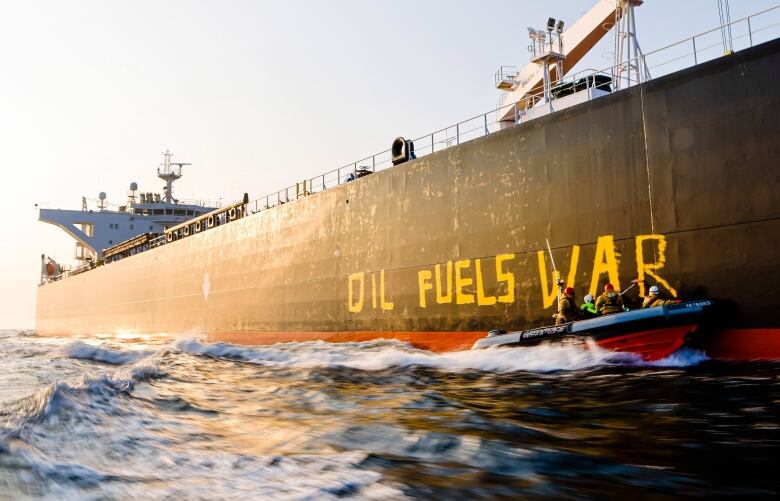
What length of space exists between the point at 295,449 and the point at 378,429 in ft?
3.06

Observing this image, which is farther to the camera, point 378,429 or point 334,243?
point 334,243

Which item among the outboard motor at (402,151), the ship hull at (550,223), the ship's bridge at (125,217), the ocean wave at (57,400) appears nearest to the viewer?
the ocean wave at (57,400)

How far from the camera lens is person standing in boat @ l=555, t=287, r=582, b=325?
984cm

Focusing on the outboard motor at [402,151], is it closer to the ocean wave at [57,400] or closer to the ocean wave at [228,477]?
the ocean wave at [57,400]

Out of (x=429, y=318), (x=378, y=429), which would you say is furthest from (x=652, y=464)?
(x=429, y=318)

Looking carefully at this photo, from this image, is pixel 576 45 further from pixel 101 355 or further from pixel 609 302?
pixel 101 355

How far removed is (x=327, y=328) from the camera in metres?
17.2

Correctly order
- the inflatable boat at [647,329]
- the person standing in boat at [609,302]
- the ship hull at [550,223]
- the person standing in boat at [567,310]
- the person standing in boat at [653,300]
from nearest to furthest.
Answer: the inflatable boat at [647,329]
the ship hull at [550,223]
the person standing in boat at [653,300]
the person standing in boat at [609,302]
the person standing in boat at [567,310]

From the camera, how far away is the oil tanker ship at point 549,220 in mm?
8539

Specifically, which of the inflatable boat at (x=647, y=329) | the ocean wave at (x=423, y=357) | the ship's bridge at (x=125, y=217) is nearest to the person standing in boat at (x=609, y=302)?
the inflatable boat at (x=647, y=329)

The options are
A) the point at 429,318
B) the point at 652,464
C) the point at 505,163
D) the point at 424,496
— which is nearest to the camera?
the point at 424,496

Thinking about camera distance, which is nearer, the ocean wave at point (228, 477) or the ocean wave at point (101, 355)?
the ocean wave at point (228, 477)

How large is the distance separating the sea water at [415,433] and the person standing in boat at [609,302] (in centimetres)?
75

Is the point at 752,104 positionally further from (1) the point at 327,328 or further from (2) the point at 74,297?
(2) the point at 74,297
